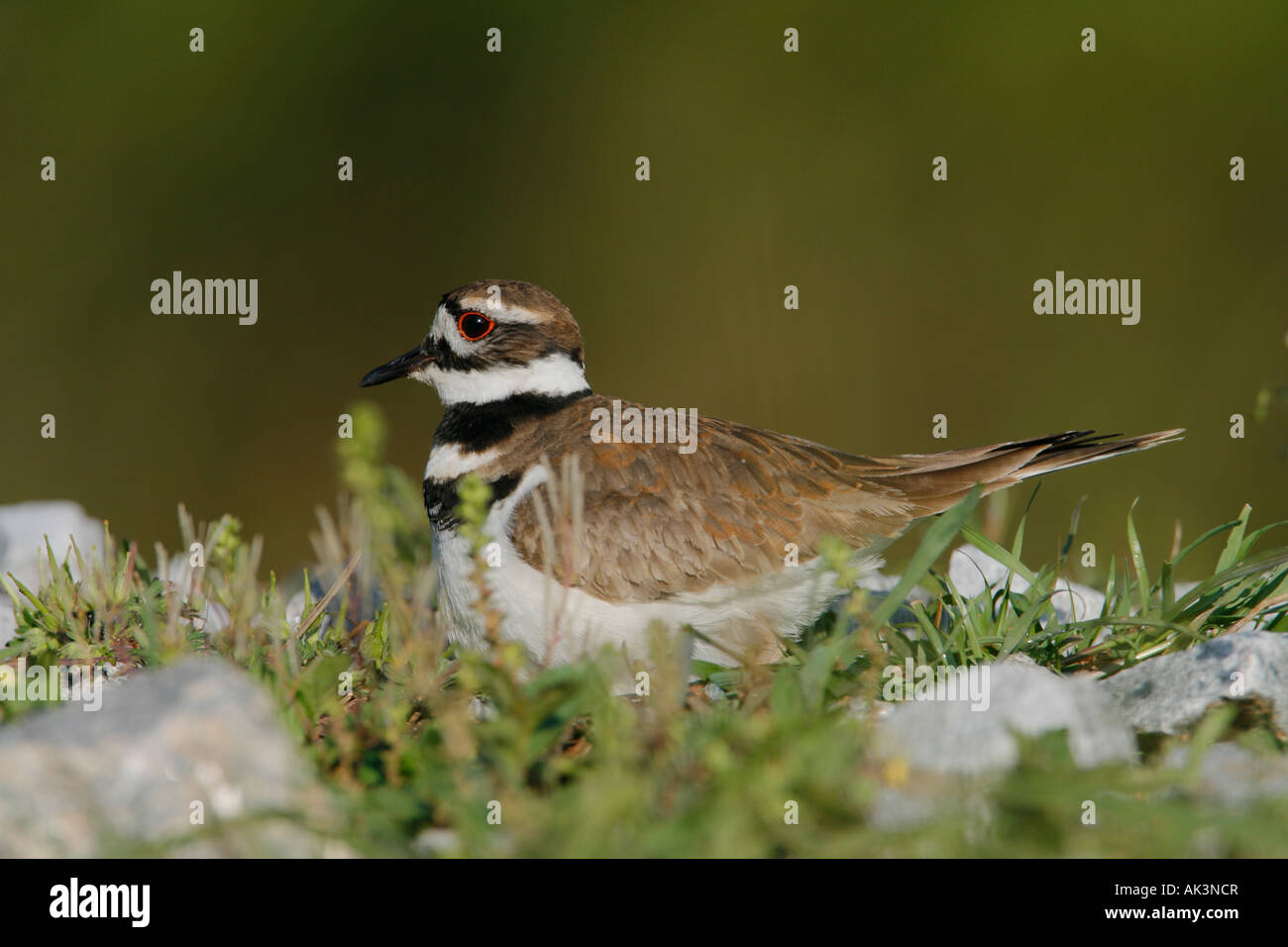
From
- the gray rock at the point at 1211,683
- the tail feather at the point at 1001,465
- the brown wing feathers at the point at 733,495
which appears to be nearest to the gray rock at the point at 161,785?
the brown wing feathers at the point at 733,495

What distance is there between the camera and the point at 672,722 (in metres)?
2.48

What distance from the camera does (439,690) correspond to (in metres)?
3.23

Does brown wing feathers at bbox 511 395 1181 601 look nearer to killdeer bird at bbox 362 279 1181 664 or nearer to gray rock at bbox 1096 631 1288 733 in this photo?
killdeer bird at bbox 362 279 1181 664

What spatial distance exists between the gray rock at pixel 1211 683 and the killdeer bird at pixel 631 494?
980 millimetres

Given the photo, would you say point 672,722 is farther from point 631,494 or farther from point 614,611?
point 631,494

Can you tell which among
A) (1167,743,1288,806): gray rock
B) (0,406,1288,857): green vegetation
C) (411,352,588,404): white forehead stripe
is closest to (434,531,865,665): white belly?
(0,406,1288,857): green vegetation

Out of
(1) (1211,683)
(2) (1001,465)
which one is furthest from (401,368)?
(1) (1211,683)

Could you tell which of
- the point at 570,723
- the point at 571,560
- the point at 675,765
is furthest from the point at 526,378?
the point at 675,765

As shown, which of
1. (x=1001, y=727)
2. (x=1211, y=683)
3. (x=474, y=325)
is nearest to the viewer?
(x=1001, y=727)

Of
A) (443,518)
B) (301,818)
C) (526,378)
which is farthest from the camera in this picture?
(526,378)

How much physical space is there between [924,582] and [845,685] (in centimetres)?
113

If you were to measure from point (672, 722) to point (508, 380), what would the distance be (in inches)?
80.7

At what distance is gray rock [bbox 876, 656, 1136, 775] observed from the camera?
7.88 feet
